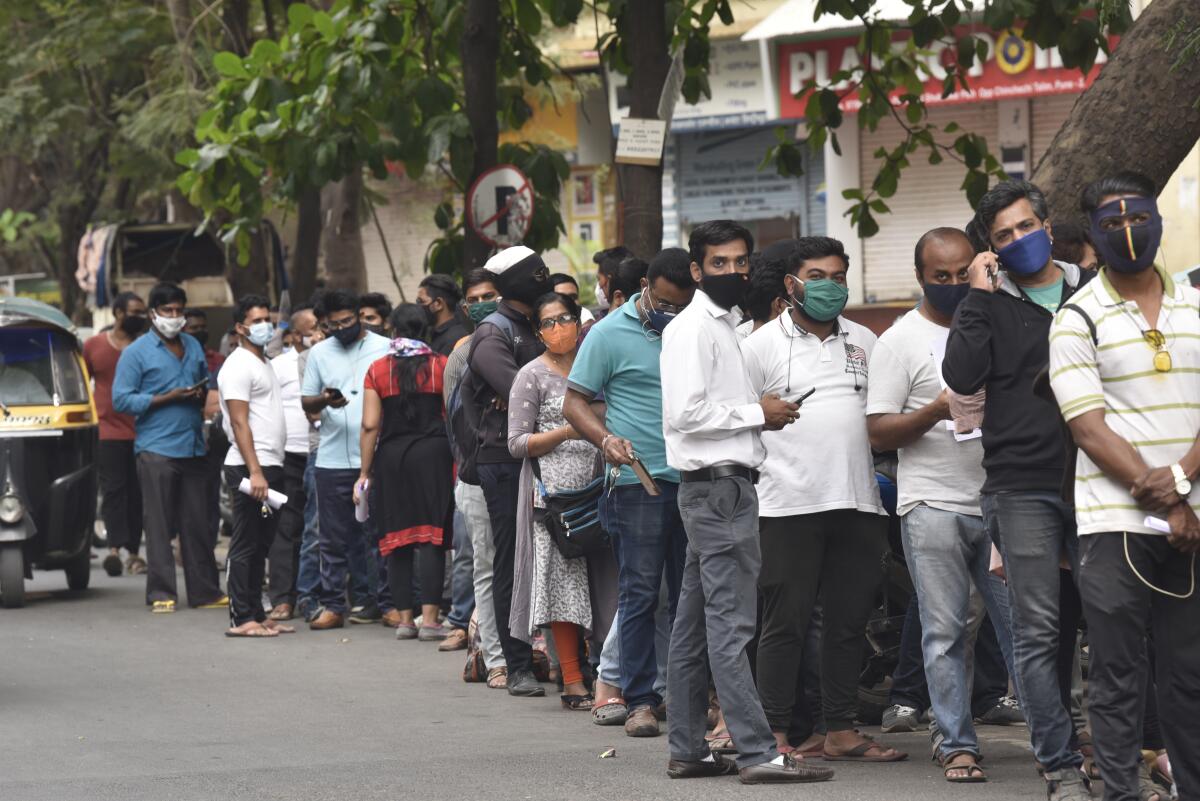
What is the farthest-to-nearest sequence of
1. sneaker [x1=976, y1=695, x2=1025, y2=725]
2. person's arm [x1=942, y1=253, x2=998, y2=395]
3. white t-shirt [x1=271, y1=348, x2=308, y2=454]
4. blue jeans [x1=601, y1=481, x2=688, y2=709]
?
1. white t-shirt [x1=271, y1=348, x2=308, y2=454]
2. sneaker [x1=976, y1=695, x2=1025, y2=725]
3. blue jeans [x1=601, y1=481, x2=688, y2=709]
4. person's arm [x1=942, y1=253, x2=998, y2=395]

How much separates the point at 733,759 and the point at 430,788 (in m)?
1.15

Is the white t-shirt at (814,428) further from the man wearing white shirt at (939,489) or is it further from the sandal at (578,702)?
the sandal at (578,702)

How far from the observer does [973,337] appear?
6.28 metres

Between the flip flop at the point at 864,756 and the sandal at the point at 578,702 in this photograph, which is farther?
the sandal at the point at 578,702

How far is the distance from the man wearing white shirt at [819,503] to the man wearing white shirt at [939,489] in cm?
18

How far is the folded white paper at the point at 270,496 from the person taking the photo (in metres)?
11.8

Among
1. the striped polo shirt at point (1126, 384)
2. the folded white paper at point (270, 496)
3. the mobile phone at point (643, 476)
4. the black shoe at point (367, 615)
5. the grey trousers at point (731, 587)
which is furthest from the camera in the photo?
the black shoe at point (367, 615)

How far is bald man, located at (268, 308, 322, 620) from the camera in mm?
12578

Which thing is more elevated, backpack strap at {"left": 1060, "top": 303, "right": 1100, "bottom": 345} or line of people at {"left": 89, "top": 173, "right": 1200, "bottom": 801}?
backpack strap at {"left": 1060, "top": 303, "right": 1100, "bottom": 345}

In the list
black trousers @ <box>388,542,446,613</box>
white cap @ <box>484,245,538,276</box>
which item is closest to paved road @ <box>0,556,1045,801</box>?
black trousers @ <box>388,542,446,613</box>

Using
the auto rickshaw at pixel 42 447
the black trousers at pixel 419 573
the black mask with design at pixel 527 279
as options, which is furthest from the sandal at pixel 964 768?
the auto rickshaw at pixel 42 447

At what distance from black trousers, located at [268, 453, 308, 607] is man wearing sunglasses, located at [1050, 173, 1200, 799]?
755cm

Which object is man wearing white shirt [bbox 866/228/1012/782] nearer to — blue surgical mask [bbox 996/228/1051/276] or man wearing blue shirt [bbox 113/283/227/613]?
blue surgical mask [bbox 996/228/1051/276]

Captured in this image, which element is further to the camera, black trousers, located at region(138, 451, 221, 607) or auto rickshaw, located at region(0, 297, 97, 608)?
auto rickshaw, located at region(0, 297, 97, 608)
